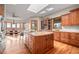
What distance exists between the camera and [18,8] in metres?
2.27

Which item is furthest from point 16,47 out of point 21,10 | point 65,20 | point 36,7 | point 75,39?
point 65,20

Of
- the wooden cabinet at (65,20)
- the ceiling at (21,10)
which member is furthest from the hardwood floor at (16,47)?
the wooden cabinet at (65,20)

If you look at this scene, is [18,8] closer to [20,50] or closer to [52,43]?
[20,50]

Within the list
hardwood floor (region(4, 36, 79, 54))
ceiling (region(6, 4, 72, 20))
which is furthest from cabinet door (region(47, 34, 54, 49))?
ceiling (region(6, 4, 72, 20))

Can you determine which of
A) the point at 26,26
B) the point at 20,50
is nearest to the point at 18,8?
the point at 26,26

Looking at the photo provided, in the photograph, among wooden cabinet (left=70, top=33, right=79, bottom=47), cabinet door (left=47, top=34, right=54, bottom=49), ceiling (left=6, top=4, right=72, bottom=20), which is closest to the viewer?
ceiling (left=6, top=4, right=72, bottom=20)

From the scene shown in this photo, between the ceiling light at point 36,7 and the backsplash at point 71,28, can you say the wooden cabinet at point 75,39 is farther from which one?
the ceiling light at point 36,7

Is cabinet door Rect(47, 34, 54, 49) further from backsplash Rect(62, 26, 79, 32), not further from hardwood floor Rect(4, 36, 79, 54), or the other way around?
backsplash Rect(62, 26, 79, 32)

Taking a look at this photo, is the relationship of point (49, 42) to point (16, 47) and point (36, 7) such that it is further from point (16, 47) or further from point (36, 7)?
point (36, 7)

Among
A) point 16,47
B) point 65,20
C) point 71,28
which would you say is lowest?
point 16,47

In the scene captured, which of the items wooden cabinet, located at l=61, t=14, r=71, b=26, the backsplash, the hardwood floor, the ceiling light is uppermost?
the ceiling light

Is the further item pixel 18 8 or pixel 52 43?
pixel 52 43

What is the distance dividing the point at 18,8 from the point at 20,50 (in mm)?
997
